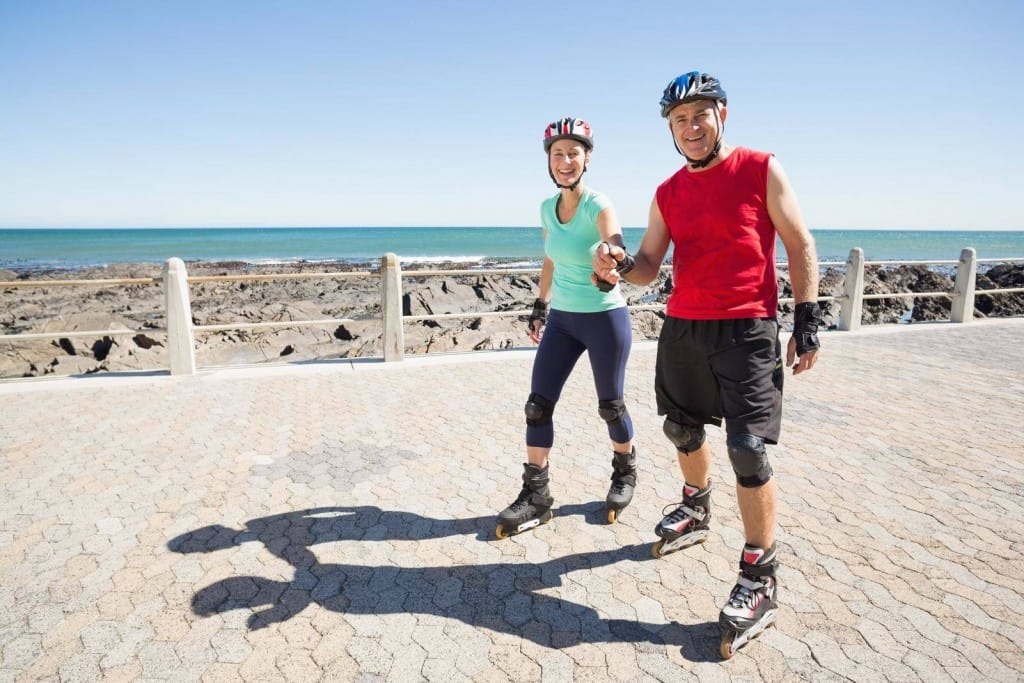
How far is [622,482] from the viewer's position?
11.8 feet

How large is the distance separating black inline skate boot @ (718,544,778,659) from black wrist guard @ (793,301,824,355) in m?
0.89

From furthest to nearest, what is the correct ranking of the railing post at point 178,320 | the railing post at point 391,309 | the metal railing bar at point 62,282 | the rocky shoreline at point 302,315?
the rocky shoreline at point 302,315 < the railing post at point 391,309 < the railing post at point 178,320 < the metal railing bar at point 62,282

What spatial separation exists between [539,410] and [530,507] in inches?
23.0

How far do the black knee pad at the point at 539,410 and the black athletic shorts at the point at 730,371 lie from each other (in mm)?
792

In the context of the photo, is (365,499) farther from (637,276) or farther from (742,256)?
(742,256)

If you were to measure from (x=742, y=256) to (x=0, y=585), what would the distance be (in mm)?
3856

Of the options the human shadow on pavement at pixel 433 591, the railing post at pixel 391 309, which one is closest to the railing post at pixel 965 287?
the railing post at pixel 391 309

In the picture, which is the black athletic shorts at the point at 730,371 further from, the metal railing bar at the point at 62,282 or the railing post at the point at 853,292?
the railing post at the point at 853,292

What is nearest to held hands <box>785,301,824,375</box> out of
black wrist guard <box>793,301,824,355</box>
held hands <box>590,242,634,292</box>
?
black wrist guard <box>793,301,824,355</box>

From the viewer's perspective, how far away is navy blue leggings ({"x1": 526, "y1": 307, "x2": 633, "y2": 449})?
A: 3211 millimetres

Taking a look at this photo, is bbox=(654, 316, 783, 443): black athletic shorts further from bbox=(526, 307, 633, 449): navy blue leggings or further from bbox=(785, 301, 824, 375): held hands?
bbox=(526, 307, 633, 449): navy blue leggings

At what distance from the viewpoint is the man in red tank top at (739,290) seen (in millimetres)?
2465

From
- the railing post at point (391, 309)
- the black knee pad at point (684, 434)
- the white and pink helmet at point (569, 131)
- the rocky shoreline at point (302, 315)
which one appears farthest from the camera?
the rocky shoreline at point (302, 315)

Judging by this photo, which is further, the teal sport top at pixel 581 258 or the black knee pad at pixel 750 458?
the teal sport top at pixel 581 258
